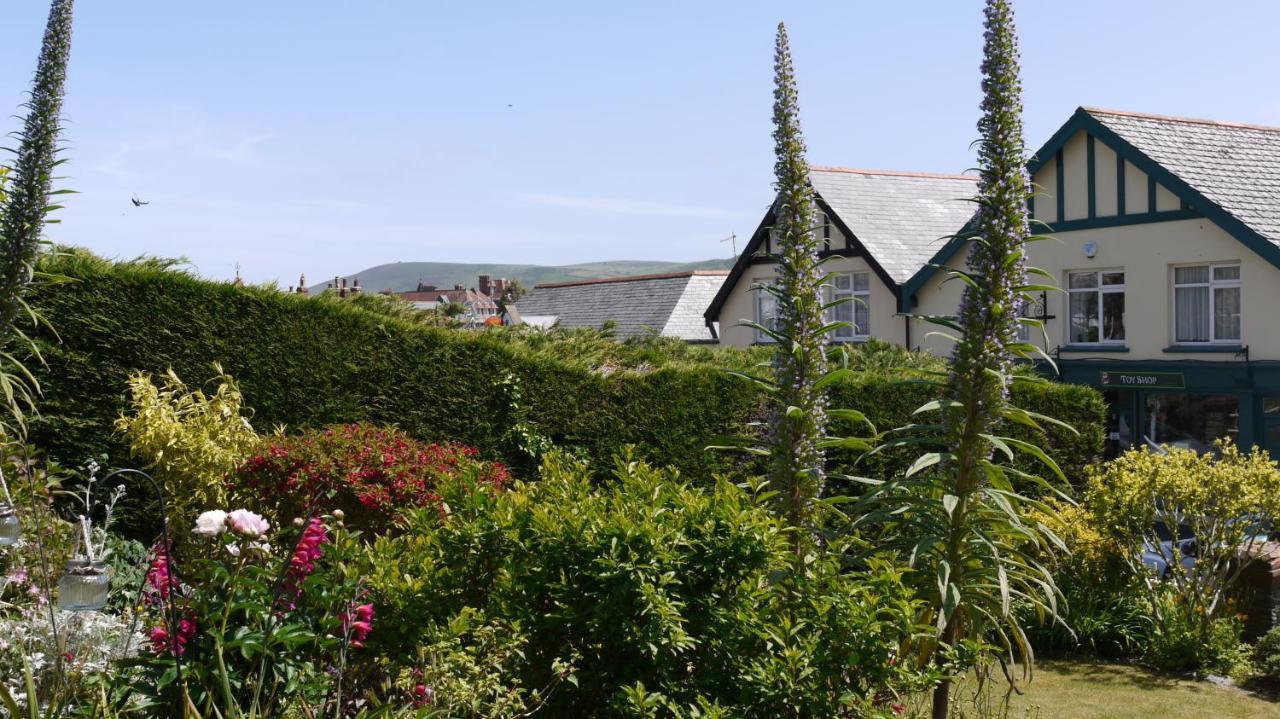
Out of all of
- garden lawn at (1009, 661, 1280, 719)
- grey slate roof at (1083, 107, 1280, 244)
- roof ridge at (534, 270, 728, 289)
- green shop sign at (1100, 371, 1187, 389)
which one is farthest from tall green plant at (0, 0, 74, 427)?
roof ridge at (534, 270, 728, 289)

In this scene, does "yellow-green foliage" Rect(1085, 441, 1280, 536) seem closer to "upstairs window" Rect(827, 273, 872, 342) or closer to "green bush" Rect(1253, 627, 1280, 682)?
"green bush" Rect(1253, 627, 1280, 682)

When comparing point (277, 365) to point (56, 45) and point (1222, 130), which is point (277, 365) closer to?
point (56, 45)

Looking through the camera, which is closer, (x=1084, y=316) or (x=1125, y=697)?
(x=1125, y=697)

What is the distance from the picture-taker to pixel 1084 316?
23.1 metres

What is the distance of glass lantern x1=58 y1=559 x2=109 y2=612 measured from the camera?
4434 millimetres

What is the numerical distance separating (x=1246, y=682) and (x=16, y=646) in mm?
8518

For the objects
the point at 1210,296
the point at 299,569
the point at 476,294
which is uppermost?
the point at 476,294

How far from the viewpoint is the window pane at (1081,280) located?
2284 centimetres

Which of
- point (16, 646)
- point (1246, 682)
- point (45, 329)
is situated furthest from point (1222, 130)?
point (16, 646)

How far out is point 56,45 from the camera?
4641mm

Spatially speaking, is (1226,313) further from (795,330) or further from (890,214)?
(795,330)

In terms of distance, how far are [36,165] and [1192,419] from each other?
21976 mm

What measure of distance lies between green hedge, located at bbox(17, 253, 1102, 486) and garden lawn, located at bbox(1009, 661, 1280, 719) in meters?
2.95

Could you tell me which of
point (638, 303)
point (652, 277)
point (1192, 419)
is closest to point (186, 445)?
point (1192, 419)
